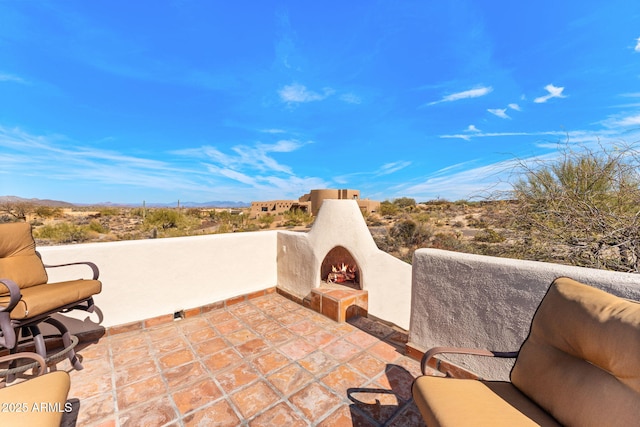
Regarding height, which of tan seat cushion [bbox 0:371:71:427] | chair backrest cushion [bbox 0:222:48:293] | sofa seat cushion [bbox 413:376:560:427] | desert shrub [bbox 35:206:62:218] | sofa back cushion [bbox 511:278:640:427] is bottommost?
sofa seat cushion [bbox 413:376:560:427]

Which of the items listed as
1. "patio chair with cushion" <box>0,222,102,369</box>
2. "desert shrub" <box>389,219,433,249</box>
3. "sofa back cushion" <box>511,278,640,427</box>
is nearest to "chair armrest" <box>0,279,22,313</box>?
"patio chair with cushion" <box>0,222,102,369</box>

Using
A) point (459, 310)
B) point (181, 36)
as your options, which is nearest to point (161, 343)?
point (459, 310)

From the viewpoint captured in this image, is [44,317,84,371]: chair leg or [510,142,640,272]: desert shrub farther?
[510,142,640,272]: desert shrub

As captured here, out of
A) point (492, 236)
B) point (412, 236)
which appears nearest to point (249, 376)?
point (492, 236)

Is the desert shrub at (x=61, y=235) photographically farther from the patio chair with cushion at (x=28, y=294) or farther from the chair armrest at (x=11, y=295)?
the chair armrest at (x=11, y=295)

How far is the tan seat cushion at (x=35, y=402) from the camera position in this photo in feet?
4.08

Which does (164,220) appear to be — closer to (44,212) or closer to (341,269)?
(44,212)

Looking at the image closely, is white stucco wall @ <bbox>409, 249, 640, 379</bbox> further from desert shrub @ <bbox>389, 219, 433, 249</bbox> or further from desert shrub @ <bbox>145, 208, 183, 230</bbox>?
desert shrub @ <bbox>145, 208, 183, 230</bbox>

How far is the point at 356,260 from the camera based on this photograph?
3.99 m

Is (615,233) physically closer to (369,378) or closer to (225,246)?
(369,378)

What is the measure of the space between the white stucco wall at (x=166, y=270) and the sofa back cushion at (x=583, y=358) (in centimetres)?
386

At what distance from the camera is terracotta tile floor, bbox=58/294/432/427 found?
2043mm

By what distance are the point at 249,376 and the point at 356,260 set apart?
221cm

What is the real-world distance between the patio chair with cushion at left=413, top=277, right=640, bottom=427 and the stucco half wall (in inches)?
80.1
